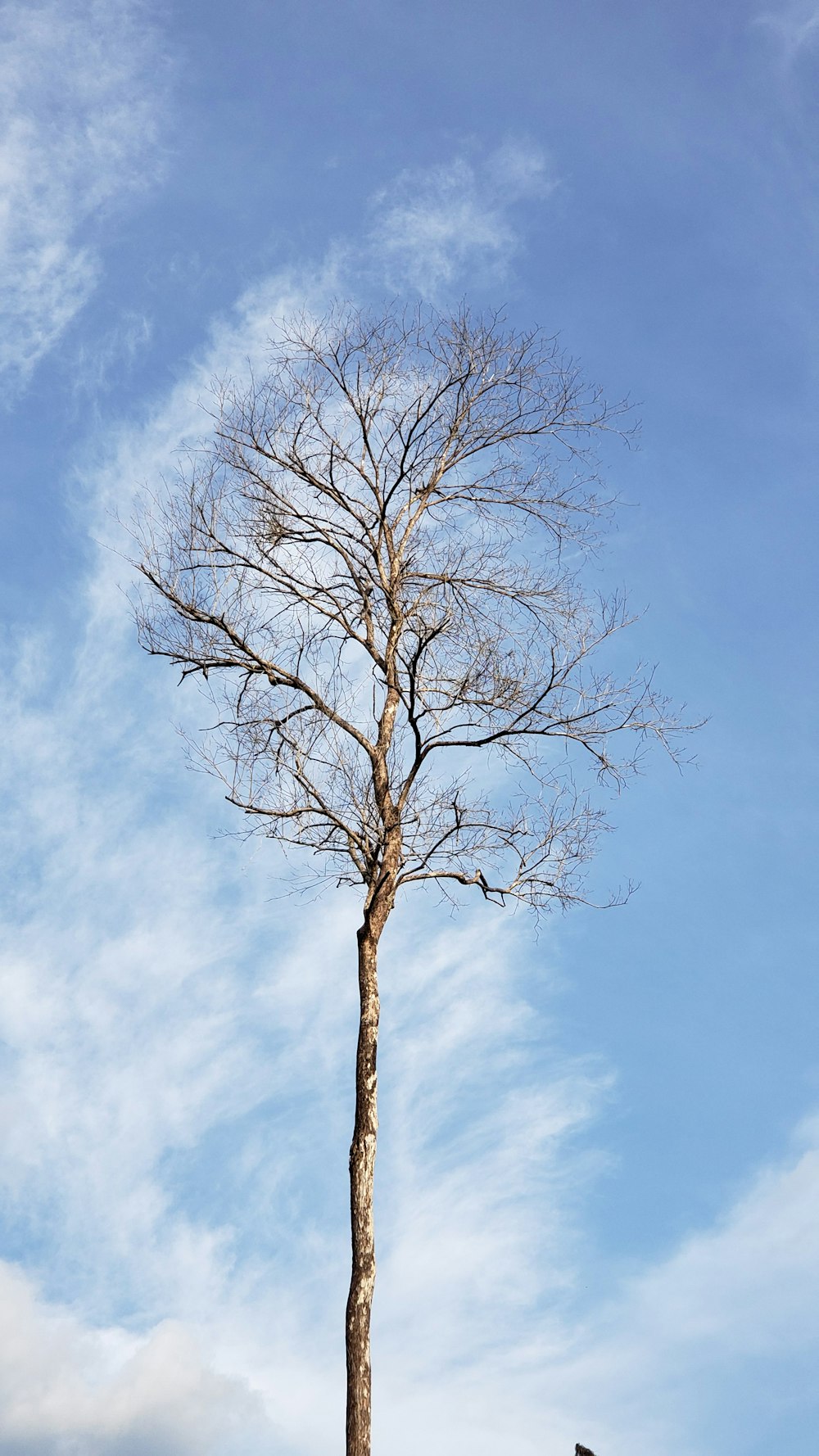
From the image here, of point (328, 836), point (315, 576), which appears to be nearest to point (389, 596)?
point (315, 576)

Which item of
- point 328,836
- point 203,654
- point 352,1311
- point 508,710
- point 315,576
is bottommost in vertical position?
point 352,1311

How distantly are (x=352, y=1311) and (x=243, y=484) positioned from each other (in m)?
8.29

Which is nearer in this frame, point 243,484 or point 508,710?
point 508,710

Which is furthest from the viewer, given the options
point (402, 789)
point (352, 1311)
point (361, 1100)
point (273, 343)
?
point (273, 343)

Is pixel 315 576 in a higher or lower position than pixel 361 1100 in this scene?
higher

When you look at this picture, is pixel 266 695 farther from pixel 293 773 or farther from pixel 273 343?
pixel 273 343

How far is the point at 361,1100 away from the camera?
425 inches

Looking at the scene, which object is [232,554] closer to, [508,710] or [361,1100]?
[508,710]

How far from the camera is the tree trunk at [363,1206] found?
970 cm

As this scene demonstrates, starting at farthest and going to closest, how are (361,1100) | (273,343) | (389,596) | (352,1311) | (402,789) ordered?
(273,343) → (389,596) → (402,789) → (361,1100) → (352,1311)

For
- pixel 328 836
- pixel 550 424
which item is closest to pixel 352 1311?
pixel 328 836

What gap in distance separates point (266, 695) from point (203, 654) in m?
0.78

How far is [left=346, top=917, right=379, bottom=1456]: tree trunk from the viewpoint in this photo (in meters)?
9.70

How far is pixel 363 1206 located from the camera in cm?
1037
